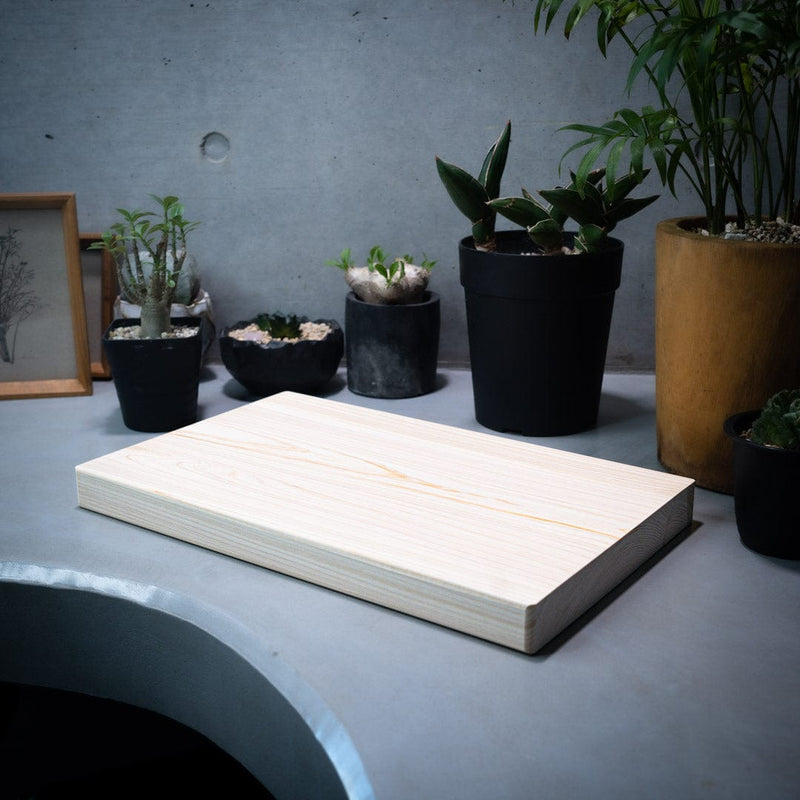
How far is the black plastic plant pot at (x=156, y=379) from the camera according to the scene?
3.14 ft

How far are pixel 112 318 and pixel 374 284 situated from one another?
0.36 metres

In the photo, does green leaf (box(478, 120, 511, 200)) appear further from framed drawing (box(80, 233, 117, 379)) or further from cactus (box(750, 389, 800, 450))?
framed drawing (box(80, 233, 117, 379))


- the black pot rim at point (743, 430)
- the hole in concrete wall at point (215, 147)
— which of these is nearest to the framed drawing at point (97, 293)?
the hole in concrete wall at point (215, 147)

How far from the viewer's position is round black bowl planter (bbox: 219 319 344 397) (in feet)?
3.54

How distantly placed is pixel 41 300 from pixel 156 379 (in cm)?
23

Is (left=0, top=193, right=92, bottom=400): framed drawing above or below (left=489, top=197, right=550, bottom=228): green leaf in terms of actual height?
below

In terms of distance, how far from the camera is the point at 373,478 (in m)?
0.79

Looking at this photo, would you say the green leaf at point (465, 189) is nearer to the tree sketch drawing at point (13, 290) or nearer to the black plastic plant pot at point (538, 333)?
the black plastic plant pot at point (538, 333)

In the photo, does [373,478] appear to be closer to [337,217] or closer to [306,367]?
[306,367]

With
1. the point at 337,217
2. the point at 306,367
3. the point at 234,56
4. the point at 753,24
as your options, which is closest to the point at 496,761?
the point at 753,24

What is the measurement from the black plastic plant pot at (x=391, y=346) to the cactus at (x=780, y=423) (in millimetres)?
445

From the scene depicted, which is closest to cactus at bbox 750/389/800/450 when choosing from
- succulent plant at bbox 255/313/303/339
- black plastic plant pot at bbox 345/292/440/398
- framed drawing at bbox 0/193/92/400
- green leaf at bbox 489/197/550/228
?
green leaf at bbox 489/197/550/228

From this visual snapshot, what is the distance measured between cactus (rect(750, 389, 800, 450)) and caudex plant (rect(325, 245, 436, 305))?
47 centimetres

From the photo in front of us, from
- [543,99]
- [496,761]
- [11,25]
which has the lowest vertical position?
[496,761]
